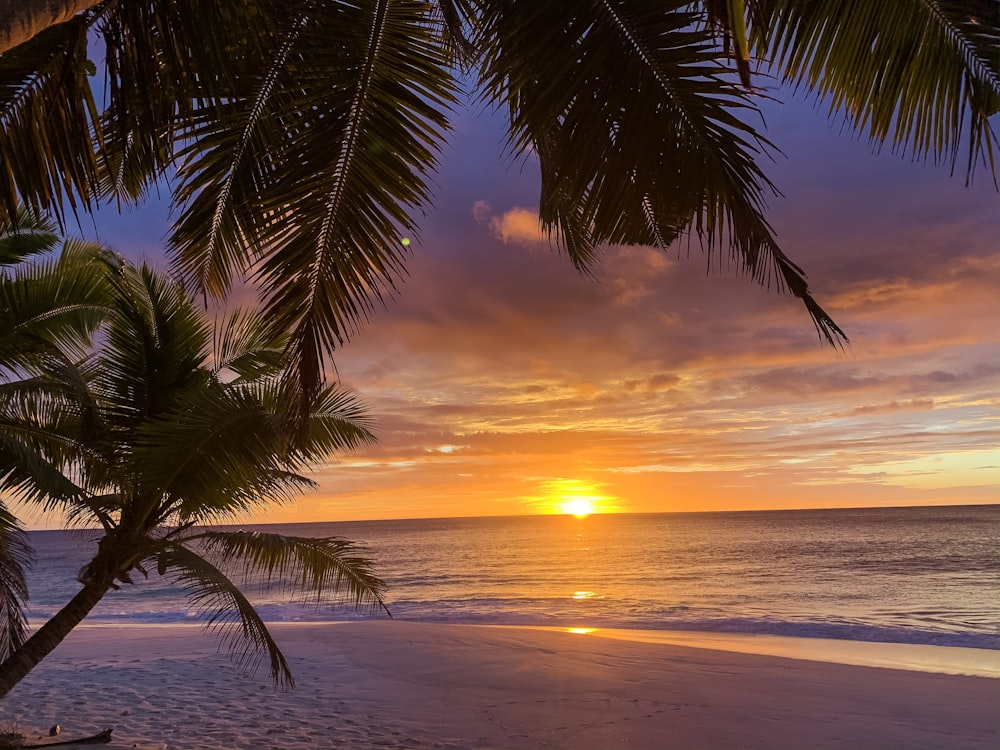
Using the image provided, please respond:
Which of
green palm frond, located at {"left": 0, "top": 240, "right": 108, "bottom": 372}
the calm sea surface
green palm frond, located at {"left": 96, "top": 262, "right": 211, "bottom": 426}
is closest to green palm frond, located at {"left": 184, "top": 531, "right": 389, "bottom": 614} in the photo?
the calm sea surface

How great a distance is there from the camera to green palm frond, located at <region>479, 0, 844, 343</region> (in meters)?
2.84

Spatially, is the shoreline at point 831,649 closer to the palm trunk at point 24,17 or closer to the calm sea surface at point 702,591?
the calm sea surface at point 702,591

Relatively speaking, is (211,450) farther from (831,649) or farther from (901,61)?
(831,649)

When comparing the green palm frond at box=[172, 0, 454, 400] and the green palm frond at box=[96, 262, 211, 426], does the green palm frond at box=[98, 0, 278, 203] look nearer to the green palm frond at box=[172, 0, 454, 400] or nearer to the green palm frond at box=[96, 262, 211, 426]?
the green palm frond at box=[172, 0, 454, 400]

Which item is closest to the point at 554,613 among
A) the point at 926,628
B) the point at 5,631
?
the point at 926,628

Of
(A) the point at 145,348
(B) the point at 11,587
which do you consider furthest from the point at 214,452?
(B) the point at 11,587

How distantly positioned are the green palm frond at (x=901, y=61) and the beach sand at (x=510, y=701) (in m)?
6.58

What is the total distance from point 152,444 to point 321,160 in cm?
384

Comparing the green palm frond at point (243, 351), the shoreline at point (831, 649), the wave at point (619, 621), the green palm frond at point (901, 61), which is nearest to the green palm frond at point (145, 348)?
the green palm frond at point (243, 351)

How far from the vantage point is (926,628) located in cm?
1628

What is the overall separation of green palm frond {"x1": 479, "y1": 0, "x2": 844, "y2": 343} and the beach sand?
6.20 meters

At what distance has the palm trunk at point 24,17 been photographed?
2.06 metres

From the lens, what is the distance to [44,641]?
20.7 ft

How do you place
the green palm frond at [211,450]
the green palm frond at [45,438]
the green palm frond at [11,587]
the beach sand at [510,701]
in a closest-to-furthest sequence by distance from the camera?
the green palm frond at [211,450] → the green palm frond at [45,438] → the green palm frond at [11,587] → the beach sand at [510,701]
